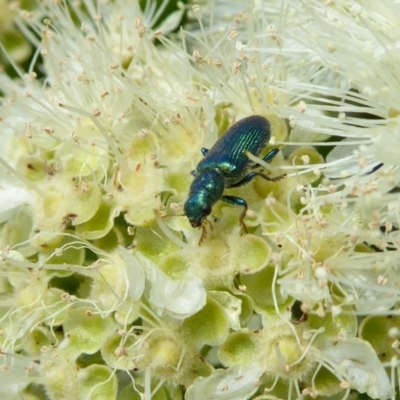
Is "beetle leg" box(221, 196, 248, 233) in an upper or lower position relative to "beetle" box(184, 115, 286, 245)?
lower

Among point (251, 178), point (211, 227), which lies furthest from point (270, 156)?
point (211, 227)

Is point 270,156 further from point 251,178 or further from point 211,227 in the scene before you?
point 211,227

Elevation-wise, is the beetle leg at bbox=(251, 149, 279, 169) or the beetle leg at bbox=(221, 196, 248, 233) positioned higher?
the beetle leg at bbox=(251, 149, 279, 169)

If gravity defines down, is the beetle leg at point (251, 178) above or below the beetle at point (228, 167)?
below

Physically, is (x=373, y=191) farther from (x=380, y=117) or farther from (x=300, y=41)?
(x=300, y=41)

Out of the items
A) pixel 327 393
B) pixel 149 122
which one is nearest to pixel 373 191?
pixel 327 393

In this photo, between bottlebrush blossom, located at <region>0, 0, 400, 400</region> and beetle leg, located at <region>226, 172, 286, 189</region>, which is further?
beetle leg, located at <region>226, 172, 286, 189</region>
